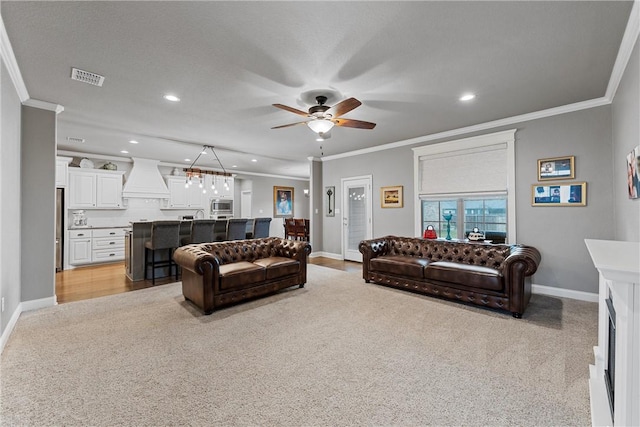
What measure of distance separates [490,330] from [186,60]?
13.2 ft

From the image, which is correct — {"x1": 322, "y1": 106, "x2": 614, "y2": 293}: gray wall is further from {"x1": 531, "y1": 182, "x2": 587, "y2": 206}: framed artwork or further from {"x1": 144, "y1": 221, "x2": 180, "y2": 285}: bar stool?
{"x1": 144, "y1": 221, "x2": 180, "y2": 285}: bar stool

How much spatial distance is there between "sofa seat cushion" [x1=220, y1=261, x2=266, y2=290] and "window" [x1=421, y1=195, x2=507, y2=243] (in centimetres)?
336

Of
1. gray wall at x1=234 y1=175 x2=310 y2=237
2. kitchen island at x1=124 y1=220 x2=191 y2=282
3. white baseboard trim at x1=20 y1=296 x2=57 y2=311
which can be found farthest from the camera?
gray wall at x1=234 y1=175 x2=310 y2=237

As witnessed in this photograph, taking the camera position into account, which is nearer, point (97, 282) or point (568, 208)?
point (568, 208)

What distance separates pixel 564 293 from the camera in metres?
3.87

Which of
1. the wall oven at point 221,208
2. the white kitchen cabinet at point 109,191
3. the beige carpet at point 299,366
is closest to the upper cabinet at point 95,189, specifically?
the white kitchen cabinet at point 109,191

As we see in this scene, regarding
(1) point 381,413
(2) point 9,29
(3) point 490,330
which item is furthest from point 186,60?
(3) point 490,330

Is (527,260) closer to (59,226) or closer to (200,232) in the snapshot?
(200,232)

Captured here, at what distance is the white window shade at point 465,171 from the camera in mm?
4477

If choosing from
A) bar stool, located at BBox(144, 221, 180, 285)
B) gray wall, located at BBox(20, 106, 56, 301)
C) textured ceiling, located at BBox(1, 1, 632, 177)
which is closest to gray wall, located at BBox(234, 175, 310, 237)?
bar stool, located at BBox(144, 221, 180, 285)

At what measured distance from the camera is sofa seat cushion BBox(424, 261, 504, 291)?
3.32 m

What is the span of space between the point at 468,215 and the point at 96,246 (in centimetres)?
789

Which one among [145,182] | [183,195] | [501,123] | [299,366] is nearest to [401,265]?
[299,366]

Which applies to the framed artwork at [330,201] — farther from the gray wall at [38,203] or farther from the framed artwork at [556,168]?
the gray wall at [38,203]
